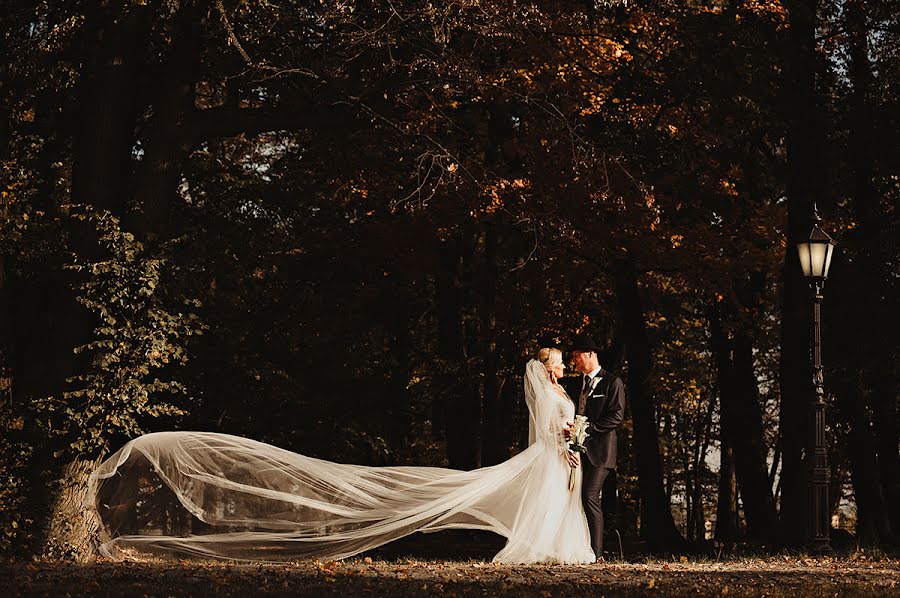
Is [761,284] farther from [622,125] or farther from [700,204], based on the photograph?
[622,125]

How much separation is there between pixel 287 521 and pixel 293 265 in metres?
13.7

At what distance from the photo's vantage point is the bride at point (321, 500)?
13734 mm

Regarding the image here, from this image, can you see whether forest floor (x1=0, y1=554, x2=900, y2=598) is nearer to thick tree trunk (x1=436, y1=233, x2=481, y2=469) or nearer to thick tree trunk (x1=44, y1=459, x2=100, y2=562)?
thick tree trunk (x1=44, y1=459, x2=100, y2=562)

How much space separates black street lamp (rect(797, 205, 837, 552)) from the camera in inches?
658

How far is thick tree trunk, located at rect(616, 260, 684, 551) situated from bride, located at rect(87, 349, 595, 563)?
1067cm

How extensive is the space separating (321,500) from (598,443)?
3237 millimetres

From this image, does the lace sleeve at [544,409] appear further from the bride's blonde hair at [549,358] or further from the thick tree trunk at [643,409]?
the thick tree trunk at [643,409]

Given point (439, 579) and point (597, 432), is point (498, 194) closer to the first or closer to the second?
point (597, 432)

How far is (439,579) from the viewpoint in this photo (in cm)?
1177

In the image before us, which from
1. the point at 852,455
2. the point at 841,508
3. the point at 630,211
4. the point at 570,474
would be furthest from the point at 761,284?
the point at 841,508

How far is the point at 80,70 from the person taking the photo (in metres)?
17.8

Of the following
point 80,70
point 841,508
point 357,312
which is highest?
point 80,70

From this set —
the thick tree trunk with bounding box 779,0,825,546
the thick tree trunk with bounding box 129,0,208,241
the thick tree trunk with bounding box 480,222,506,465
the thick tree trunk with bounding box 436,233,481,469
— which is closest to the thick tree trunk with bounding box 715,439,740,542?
the thick tree trunk with bounding box 436,233,481,469

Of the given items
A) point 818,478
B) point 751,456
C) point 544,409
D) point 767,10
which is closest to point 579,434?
point 544,409
